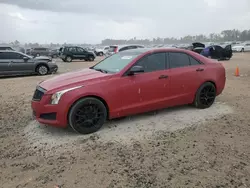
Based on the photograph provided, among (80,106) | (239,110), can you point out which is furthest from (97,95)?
(239,110)

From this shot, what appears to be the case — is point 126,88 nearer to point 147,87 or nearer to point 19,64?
point 147,87

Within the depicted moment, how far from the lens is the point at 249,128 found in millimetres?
4379

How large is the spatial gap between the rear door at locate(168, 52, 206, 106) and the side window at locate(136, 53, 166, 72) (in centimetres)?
20

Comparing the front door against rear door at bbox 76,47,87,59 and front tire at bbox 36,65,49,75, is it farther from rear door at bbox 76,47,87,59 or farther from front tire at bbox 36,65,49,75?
rear door at bbox 76,47,87,59

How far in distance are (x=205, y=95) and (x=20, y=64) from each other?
9.92 meters

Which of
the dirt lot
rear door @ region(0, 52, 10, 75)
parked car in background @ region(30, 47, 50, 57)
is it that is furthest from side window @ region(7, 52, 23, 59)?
parked car in background @ region(30, 47, 50, 57)

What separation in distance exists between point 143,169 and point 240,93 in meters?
5.42

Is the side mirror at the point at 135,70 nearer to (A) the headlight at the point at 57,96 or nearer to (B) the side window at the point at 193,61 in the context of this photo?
(A) the headlight at the point at 57,96

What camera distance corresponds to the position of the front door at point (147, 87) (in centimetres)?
438

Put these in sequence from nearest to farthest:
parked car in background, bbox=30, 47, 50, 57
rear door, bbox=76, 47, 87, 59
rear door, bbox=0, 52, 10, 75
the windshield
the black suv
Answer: the windshield, rear door, bbox=0, 52, 10, 75, the black suv, rear door, bbox=76, 47, 87, 59, parked car in background, bbox=30, 47, 50, 57

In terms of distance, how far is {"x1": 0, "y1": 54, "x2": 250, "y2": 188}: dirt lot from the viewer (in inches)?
113

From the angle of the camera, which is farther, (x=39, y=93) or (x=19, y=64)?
(x=19, y=64)

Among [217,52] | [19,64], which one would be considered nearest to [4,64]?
[19,64]

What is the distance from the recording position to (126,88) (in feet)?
Result: 14.2
